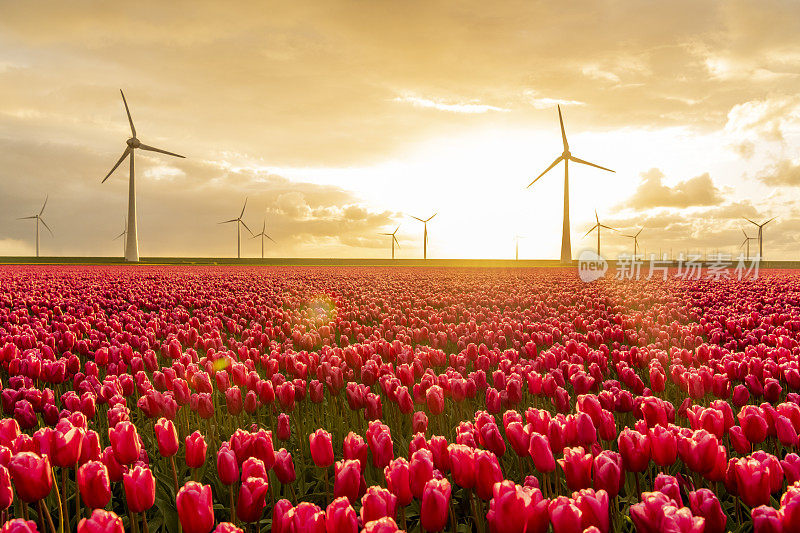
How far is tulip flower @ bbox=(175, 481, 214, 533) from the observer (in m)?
2.77

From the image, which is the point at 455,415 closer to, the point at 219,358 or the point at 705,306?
the point at 219,358

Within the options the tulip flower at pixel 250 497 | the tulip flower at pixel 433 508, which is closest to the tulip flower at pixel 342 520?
the tulip flower at pixel 433 508

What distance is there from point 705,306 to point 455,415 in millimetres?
12787

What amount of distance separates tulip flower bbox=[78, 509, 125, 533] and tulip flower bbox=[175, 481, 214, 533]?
0.30m

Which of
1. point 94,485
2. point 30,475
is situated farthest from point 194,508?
point 30,475

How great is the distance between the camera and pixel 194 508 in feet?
9.12

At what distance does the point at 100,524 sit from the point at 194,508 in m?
0.44

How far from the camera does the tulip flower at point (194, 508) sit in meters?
2.77

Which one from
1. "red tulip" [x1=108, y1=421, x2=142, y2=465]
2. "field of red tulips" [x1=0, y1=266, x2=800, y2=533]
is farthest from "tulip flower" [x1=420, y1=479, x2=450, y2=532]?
"red tulip" [x1=108, y1=421, x2=142, y2=465]

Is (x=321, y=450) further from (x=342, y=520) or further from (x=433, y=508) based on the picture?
(x=342, y=520)

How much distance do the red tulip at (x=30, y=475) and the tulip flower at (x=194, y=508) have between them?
1007mm
